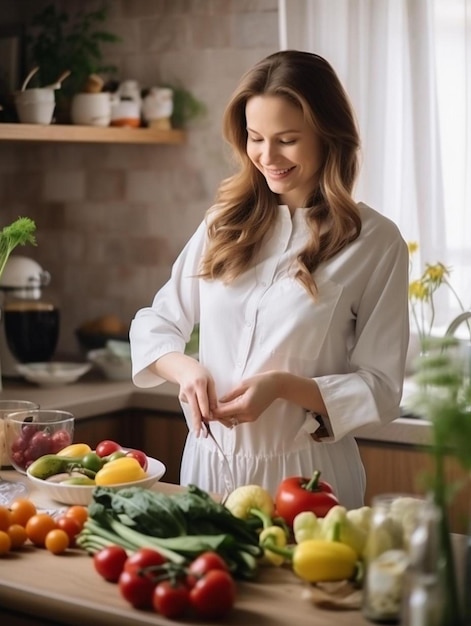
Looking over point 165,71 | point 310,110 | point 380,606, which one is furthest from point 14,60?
point 380,606

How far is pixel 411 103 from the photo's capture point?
353cm

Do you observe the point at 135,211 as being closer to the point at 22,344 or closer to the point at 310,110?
the point at 22,344

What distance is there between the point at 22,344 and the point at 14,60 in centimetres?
100

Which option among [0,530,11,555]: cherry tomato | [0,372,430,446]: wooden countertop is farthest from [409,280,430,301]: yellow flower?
[0,530,11,555]: cherry tomato

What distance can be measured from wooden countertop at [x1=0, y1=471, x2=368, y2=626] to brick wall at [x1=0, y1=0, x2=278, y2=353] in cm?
228

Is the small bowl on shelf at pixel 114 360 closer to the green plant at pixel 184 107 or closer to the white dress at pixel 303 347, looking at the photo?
the green plant at pixel 184 107

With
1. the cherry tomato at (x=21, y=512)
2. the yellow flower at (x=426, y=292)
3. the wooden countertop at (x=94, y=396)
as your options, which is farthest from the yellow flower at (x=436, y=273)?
the cherry tomato at (x=21, y=512)

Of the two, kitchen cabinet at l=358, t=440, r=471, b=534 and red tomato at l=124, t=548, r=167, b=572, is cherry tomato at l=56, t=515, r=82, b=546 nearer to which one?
red tomato at l=124, t=548, r=167, b=572

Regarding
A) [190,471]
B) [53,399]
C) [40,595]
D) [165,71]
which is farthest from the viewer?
[165,71]

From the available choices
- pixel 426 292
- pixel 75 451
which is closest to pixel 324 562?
pixel 75 451

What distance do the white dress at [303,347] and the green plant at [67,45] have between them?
5.20ft

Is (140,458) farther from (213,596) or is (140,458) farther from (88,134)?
(88,134)

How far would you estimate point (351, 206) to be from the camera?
2375 millimetres

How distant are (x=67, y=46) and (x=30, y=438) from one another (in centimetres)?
221
